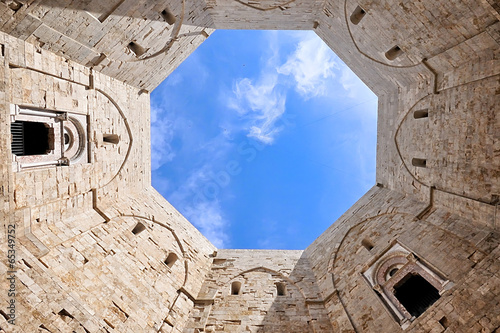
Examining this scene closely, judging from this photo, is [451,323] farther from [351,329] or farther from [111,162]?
[111,162]

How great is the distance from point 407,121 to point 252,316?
8.08 m

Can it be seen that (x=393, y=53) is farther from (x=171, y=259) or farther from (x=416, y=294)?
(x=171, y=259)

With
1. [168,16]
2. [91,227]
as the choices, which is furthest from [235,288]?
[168,16]

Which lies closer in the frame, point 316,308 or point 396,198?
point 316,308

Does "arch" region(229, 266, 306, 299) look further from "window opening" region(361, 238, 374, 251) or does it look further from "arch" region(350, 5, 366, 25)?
"arch" region(350, 5, 366, 25)

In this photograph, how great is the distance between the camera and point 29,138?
6.70 metres

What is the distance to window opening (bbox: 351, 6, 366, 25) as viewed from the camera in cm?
791

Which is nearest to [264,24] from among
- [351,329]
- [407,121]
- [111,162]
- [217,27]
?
[217,27]

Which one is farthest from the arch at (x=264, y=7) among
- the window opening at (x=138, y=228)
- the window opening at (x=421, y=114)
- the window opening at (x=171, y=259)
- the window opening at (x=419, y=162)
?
the window opening at (x=171, y=259)

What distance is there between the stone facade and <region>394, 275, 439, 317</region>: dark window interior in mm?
148

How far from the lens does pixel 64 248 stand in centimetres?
657

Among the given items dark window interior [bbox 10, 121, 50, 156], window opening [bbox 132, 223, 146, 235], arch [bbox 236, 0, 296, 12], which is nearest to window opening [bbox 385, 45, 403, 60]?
arch [bbox 236, 0, 296, 12]

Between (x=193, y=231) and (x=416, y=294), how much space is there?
8113 mm

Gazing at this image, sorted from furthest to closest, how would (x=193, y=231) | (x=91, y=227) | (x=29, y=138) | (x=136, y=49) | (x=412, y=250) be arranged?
(x=193, y=231), (x=136, y=49), (x=91, y=227), (x=412, y=250), (x=29, y=138)
